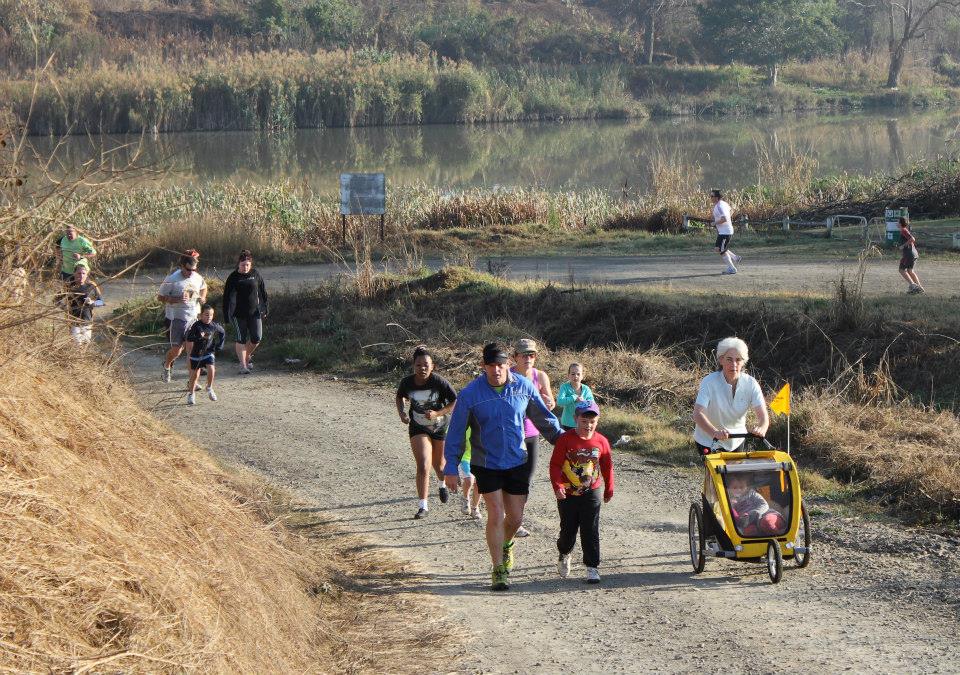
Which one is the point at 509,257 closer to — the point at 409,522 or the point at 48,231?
the point at 409,522

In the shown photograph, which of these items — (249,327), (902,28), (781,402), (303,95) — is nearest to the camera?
(781,402)

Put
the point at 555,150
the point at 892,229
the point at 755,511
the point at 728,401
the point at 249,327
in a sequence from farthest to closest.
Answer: the point at 555,150
the point at 892,229
the point at 249,327
the point at 728,401
the point at 755,511

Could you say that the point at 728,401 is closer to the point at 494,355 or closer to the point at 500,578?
the point at 494,355

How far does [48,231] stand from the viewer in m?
6.48

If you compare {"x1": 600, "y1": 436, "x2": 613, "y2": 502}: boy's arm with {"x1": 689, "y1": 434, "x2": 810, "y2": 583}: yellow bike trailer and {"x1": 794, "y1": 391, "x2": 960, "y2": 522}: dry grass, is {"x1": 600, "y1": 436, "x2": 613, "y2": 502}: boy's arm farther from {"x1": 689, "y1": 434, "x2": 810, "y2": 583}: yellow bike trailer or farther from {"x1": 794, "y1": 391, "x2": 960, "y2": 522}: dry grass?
{"x1": 794, "y1": 391, "x2": 960, "y2": 522}: dry grass

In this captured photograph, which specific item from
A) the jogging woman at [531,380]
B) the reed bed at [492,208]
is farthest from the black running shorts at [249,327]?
the reed bed at [492,208]

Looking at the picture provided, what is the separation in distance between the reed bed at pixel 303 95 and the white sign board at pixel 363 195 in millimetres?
26144

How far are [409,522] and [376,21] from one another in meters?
83.4

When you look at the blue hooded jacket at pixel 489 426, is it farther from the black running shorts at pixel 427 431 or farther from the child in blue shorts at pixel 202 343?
the child in blue shorts at pixel 202 343

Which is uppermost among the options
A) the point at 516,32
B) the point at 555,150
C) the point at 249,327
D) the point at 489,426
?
the point at 516,32

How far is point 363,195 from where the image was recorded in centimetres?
2477

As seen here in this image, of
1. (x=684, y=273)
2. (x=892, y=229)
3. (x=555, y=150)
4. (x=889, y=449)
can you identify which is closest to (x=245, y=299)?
(x=889, y=449)

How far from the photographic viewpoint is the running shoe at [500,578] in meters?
8.21

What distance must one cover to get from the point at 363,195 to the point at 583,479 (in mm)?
17476
